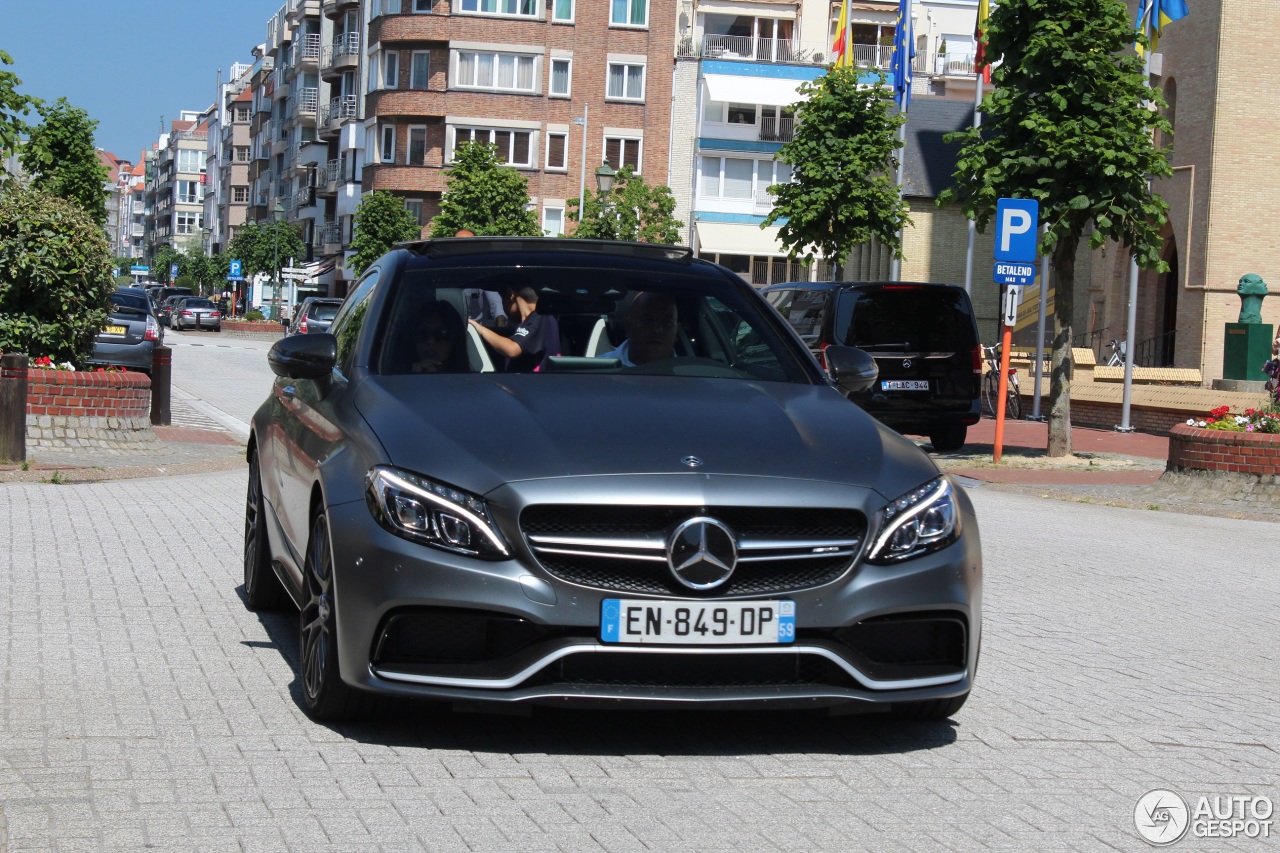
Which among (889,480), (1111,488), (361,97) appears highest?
(361,97)

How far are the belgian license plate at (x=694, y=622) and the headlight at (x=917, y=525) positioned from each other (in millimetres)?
357

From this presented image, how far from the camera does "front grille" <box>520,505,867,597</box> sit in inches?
192

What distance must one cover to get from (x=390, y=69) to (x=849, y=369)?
3025 inches

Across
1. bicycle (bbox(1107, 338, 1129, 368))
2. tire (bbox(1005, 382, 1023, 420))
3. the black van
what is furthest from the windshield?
bicycle (bbox(1107, 338, 1129, 368))

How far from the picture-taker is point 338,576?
5.12 meters

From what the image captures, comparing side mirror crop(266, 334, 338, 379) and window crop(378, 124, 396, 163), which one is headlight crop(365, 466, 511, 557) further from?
window crop(378, 124, 396, 163)

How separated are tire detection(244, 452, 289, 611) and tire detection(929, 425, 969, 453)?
14529 mm

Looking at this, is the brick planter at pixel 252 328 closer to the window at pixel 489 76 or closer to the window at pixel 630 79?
the window at pixel 489 76

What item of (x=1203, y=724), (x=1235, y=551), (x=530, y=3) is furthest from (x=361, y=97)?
(x=1203, y=724)

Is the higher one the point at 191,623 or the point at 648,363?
the point at 648,363

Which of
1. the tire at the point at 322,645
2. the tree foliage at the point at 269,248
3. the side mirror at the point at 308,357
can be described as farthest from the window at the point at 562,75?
the tire at the point at 322,645

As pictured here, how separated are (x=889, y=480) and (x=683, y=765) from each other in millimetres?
1034

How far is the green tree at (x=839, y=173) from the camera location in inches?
1353

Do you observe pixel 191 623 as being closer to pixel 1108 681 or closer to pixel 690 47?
pixel 1108 681
